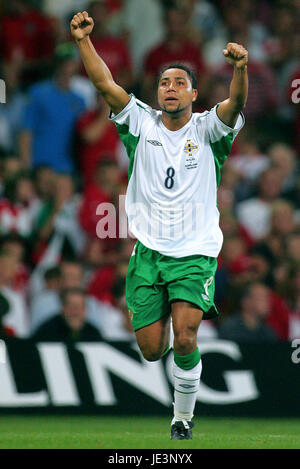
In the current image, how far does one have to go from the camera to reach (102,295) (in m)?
11.9

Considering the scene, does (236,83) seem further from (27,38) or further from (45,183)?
(27,38)

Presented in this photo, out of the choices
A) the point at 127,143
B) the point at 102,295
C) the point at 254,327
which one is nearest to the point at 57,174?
the point at 102,295

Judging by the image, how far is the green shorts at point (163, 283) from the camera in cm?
760

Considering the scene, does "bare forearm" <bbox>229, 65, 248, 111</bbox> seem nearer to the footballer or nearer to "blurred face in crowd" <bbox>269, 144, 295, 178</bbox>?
the footballer

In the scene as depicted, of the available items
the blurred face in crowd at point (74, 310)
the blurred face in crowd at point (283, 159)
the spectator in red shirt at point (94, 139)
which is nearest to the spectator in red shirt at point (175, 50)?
the spectator in red shirt at point (94, 139)

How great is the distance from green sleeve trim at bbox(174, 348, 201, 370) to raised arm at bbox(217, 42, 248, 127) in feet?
5.62

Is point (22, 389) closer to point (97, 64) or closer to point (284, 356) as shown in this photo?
point (284, 356)

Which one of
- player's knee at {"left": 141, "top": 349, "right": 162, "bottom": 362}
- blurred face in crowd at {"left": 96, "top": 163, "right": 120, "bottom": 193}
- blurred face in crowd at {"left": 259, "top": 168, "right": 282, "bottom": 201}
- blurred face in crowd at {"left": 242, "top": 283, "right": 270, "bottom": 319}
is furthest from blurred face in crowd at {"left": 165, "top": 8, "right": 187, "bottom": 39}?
player's knee at {"left": 141, "top": 349, "right": 162, "bottom": 362}

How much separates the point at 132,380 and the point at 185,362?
108 inches

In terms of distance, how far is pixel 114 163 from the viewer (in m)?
12.8

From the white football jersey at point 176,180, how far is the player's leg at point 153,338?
540 mm

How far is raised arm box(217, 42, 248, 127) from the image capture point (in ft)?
24.6

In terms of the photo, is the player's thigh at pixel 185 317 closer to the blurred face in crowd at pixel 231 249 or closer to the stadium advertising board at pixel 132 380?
the stadium advertising board at pixel 132 380
